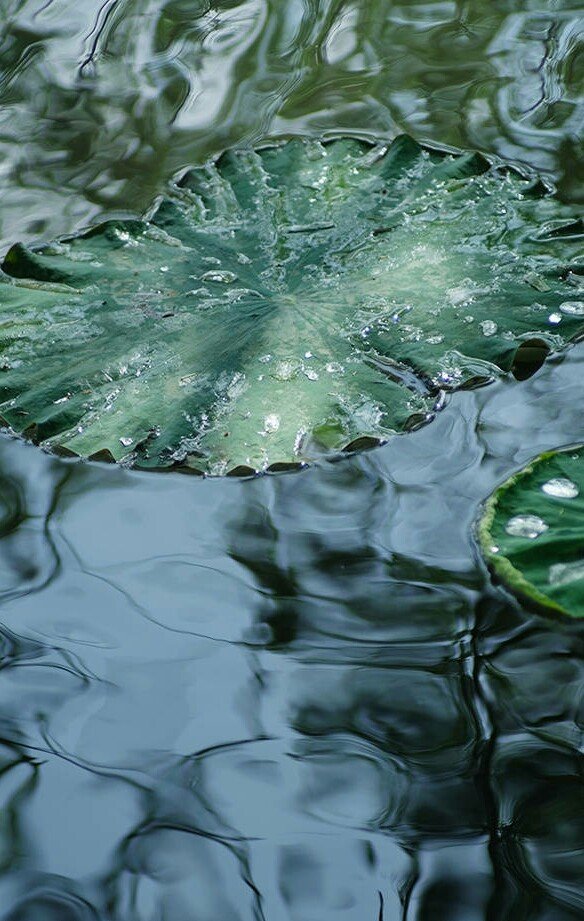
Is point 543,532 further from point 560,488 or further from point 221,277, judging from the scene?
point 221,277

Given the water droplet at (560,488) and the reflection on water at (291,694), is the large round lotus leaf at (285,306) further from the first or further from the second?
the water droplet at (560,488)

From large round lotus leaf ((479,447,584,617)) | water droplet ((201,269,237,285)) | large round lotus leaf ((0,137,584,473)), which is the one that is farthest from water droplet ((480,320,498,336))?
water droplet ((201,269,237,285))

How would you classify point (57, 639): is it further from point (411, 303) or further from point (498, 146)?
point (498, 146)

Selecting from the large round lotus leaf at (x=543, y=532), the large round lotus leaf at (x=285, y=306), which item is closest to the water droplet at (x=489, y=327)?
the large round lotus leaf at (x=285, y=306)

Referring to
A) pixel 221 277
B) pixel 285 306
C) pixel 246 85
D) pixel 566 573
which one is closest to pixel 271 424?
pixel 285 306

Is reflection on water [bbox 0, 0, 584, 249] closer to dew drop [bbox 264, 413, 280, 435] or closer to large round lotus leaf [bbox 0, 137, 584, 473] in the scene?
large round lotus leaf [bbox 0, 137, 584, 473]

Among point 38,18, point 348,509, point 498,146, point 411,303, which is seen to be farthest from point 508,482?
point 38,18
